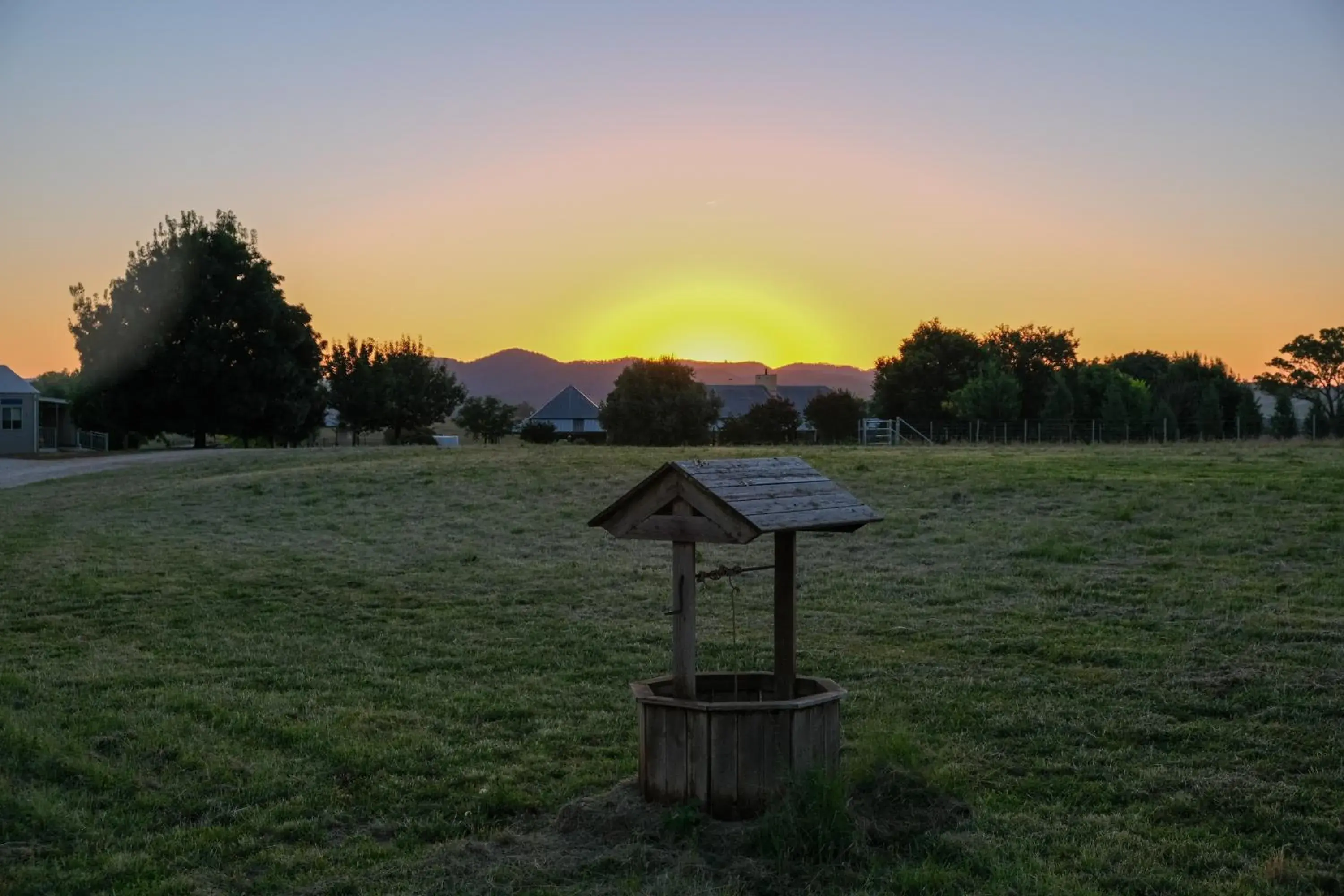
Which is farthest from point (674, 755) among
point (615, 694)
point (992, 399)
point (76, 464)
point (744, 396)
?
point (744, 396)

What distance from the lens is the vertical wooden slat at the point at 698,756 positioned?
608 cm

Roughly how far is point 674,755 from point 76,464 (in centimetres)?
3884

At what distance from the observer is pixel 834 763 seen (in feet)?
Answer: 20.7

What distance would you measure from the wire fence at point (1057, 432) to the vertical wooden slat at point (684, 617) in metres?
40.8

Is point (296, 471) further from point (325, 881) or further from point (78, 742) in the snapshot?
point (325, 881)

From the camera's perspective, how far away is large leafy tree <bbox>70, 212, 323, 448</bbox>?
48781 millimetres

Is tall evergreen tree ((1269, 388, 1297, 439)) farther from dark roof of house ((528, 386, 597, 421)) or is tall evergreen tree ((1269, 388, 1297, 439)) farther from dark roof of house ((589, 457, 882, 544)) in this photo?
dark roof of house ((528, 386, 597, 421))

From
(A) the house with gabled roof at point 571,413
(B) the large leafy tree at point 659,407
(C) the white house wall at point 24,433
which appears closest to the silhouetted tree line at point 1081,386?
(B) the large leafy tree at point 659,407

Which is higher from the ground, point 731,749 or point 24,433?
point 24,433

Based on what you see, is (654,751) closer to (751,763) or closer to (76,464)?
(751,763)

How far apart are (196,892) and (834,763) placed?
319 cm

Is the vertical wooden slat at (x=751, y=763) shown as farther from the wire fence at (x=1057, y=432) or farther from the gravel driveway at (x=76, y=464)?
the wire fence at (x=1057, y=432)

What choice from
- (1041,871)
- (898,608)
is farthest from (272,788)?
(898,608)

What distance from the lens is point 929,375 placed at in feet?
248
